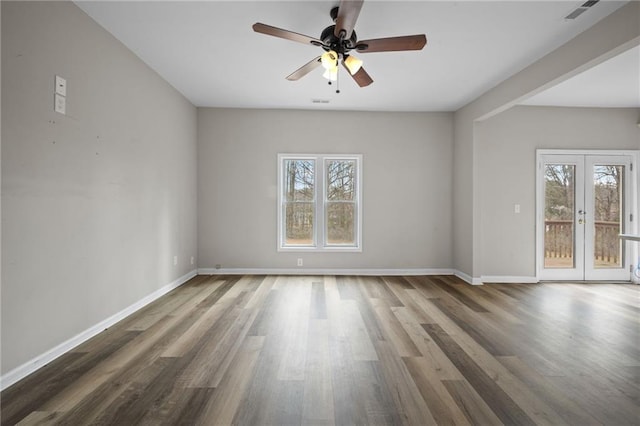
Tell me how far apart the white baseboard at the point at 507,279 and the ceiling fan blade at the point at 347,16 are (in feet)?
14.5

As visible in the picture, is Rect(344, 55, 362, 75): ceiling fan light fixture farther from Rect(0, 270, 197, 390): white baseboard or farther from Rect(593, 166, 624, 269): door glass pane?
Rect(593, 166, 624, 269): door glass pane

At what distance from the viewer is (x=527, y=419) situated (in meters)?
1.87

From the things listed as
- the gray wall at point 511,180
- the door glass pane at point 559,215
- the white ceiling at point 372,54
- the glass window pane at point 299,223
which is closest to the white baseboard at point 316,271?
the glass window pane at point 299,223

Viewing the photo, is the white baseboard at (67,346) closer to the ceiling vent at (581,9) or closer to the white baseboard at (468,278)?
the white baseboard at (468,278)

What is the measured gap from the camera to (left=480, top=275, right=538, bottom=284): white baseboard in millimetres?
5312

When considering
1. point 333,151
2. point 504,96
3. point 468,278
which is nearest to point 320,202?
point 333,151

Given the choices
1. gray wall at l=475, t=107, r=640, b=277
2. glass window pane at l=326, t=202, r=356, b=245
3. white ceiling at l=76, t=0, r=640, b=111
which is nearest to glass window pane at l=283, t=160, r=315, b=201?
glass window pane at l=326, t=202, r=356, b=245

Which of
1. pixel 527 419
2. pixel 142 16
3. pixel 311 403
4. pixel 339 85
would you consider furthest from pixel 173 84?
pixel 527 419

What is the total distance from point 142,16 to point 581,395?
4.42 meters

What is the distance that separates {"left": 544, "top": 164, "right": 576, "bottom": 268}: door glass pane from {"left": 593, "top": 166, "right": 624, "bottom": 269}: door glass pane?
0.39 m

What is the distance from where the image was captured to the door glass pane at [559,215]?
17.6 ft

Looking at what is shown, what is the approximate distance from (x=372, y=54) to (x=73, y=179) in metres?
3.11

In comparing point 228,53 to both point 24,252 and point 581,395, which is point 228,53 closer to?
point 24,252

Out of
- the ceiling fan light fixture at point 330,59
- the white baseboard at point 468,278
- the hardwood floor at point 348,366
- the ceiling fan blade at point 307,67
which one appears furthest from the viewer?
the white baseboard at point 468,278
